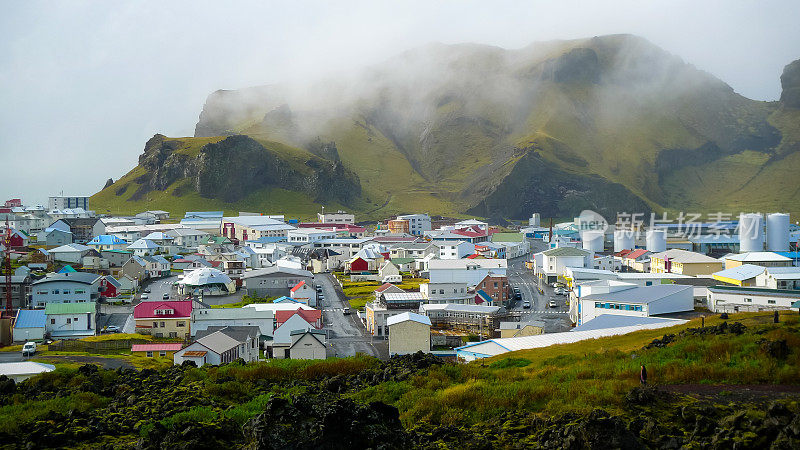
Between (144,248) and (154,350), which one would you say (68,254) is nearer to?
(144,248)

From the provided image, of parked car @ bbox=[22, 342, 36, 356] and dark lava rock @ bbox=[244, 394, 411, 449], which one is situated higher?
dark lava rock @ bbox=[244, 394, 411, 449]

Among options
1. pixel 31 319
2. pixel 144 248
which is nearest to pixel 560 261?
pixel 144 248

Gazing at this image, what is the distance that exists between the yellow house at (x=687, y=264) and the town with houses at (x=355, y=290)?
119 mm

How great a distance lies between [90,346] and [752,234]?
2455 inches

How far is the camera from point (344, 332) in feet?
117

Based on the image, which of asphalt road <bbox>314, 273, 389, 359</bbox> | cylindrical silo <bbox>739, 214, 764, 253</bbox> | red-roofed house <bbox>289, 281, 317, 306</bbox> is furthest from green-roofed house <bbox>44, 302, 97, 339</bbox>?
cylindrical silo <bbox>739, 214, 764, 253</bbox>

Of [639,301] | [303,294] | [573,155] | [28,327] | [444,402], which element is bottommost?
[28,327]

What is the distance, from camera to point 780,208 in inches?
5418

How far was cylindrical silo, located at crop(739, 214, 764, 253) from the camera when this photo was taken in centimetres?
6831

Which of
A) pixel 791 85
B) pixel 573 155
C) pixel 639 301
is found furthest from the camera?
pixel 791 85

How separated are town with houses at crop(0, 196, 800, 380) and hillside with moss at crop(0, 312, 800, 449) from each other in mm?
7671

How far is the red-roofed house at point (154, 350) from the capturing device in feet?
88.7

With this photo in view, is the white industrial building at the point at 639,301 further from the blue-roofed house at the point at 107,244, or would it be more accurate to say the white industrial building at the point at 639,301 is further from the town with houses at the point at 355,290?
the blue-roofed house at the point at 107,244

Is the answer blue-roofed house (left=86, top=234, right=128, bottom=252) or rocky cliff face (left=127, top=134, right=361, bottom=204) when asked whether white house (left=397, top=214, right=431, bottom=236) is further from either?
blue-roofed house (left=86, top=234, right=128, bottom=252)
